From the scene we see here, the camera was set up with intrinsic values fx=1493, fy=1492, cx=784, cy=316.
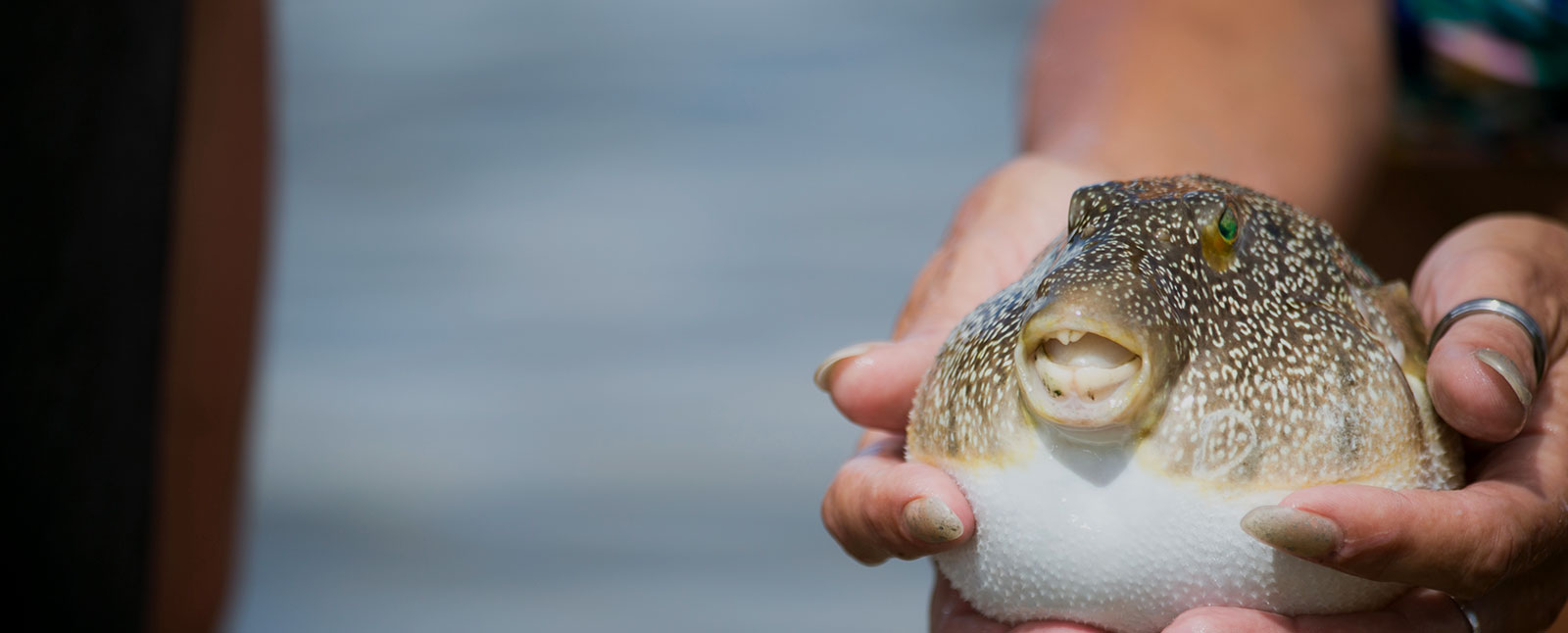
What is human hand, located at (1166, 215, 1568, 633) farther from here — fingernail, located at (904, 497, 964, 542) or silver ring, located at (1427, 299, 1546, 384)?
fingernail, located at (904, 497, 964, 542)

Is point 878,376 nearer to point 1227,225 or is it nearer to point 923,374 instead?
point 923,374

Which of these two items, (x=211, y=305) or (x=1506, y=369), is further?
(x=211, y=305)

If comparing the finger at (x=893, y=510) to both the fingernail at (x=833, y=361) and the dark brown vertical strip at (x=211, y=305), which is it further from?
the dark brown vertical strip at (x=211, y=305)

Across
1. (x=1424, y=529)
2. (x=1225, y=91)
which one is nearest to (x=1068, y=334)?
(x=1424, y=529)

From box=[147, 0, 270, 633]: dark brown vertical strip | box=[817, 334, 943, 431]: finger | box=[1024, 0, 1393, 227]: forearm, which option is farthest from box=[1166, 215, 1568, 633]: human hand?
box=[147, 0, 270, 633]: dark brown vertical strip

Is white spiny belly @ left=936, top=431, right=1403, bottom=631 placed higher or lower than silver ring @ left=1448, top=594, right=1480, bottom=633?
higher

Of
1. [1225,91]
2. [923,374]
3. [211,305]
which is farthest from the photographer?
[211,305]

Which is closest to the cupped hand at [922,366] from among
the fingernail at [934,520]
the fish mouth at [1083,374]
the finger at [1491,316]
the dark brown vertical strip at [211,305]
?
the fingernail at [934,520]
